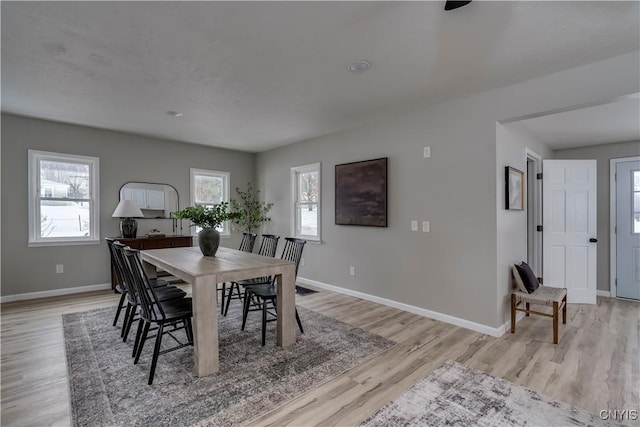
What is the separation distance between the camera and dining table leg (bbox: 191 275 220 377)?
2.26 m

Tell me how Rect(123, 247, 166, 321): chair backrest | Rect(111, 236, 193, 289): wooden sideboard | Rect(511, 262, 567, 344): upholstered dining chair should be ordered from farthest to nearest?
Rect(111, 236, 193, 289): wooden sideboard → Rect(511, 262, 567, 344): upholstered dining chair → Rect(123, 247, 166, 321): chair backrest

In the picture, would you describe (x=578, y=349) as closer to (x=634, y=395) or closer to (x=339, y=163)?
(x=634, y=395)

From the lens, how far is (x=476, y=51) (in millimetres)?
2352

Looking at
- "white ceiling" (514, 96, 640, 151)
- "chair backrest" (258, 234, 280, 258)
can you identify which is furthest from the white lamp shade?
"white ceiling" (514, 96, 640, 151)

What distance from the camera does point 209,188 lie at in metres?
5.91

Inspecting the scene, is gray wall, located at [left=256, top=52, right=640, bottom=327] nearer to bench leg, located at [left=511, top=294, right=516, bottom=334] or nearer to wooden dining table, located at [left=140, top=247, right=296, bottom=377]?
bench leg, located at [left=511, top=294, right=516, bottom=334]

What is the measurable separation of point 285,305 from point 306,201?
2850 millimetres

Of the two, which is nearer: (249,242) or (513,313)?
(513,313)

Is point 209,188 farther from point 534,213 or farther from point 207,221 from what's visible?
point 534,213

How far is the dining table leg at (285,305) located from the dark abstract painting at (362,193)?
1.74 metres

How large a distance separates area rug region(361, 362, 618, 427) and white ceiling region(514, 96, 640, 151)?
2.78m

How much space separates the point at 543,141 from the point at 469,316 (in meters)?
2.97

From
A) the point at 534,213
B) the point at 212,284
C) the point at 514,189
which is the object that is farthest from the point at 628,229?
the point at 212,284

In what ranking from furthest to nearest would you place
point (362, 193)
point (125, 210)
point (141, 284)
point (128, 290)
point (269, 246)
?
1. point (125, 210)
2. point (362, 193)
3. point (269, 246)
4. point (128, 290)
5. point (141, 284)
